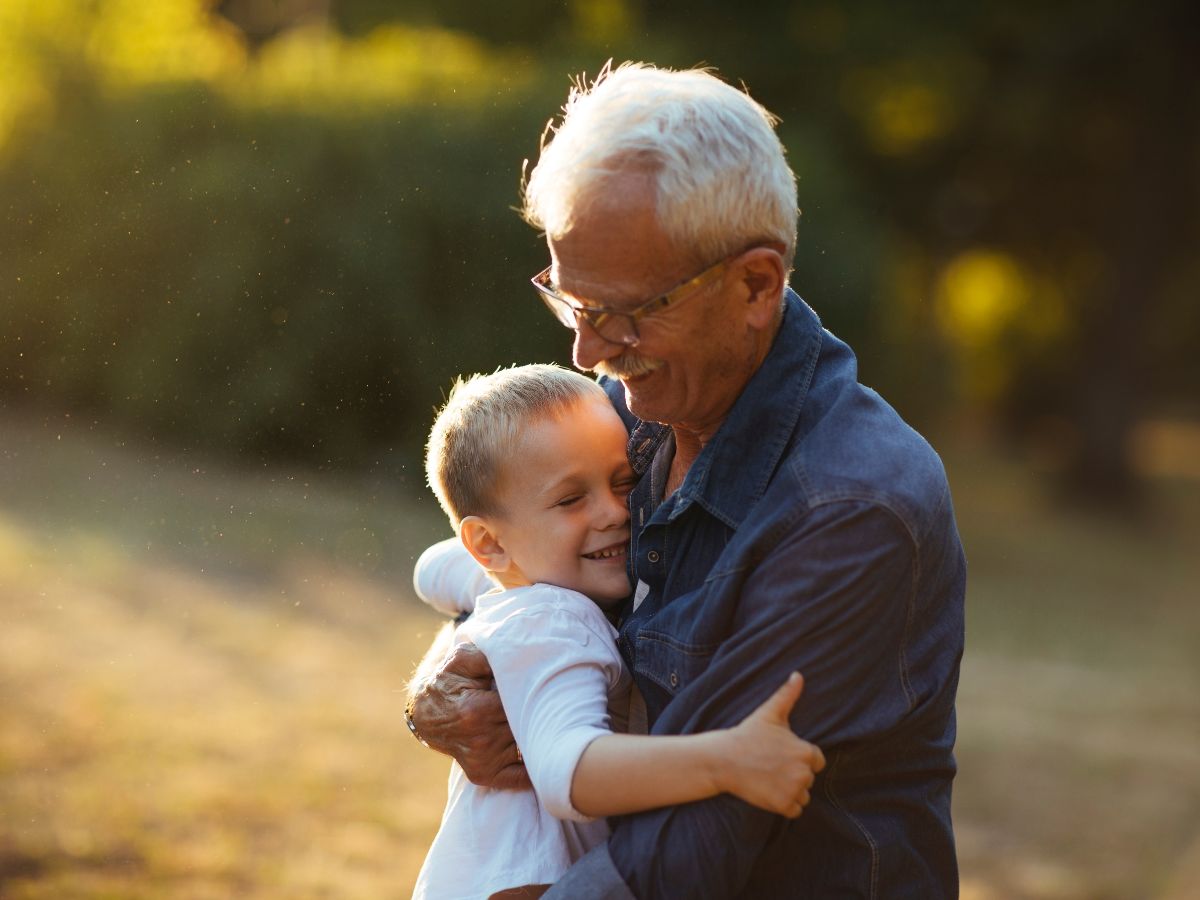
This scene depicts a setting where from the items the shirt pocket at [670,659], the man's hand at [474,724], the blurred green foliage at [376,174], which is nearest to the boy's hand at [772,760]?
the shirt pocket at [670,659]

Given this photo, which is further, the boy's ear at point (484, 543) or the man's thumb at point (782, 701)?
the boy's ear at point (484, 543)

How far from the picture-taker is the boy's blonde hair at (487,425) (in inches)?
91.1

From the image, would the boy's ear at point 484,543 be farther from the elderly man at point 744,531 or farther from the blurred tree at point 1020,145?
the blurred tree at point 1020,145

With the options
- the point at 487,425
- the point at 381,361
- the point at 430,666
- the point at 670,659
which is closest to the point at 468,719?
the point at 430,666

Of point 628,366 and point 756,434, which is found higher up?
point 628,366

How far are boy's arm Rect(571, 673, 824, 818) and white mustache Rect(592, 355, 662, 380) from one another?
52 centimetres

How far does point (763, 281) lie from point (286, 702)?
→ 5255 mm

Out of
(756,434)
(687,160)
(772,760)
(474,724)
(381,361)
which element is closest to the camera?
(772,760)

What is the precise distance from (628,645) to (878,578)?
45 cm

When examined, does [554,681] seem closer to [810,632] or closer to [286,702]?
[810,632]

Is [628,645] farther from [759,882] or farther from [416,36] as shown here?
[416,36]

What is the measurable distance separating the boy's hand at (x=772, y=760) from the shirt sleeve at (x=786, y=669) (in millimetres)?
29

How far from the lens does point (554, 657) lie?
6.88 feet

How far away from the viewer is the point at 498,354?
1034cm
